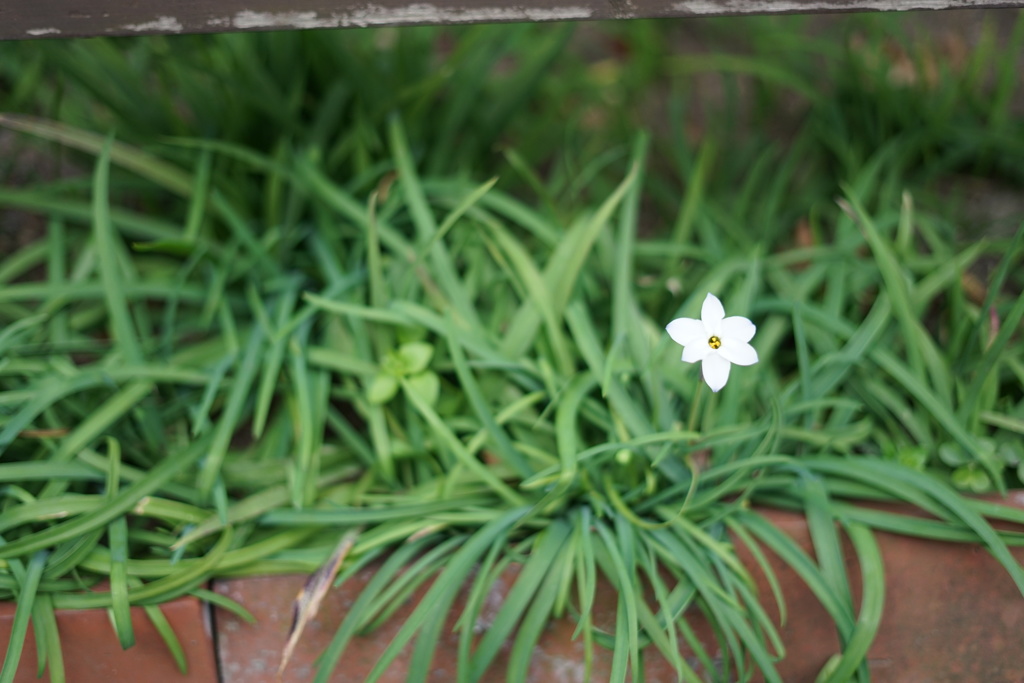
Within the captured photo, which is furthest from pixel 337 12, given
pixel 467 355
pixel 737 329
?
pixel 737 329

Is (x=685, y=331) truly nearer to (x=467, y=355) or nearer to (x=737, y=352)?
(x=737, y=352)

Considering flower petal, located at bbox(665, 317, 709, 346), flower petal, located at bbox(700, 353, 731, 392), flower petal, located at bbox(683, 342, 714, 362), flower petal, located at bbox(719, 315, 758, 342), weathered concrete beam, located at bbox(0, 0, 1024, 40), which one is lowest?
flower petal, located at bbox(700, 353, 731, 392)

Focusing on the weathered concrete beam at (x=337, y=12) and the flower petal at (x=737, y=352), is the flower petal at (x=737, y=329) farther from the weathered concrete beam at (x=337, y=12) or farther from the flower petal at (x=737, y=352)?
the weathered concrete beam at (x=337, y=12)

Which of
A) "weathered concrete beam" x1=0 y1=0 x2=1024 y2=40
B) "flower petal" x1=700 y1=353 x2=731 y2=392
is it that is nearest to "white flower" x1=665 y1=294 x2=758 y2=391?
"flower petal" x1=700 y1=353 x2=731 y2=392

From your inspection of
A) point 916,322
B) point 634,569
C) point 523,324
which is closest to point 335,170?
point 523,324

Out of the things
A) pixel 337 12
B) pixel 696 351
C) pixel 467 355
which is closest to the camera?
pixel 696 351

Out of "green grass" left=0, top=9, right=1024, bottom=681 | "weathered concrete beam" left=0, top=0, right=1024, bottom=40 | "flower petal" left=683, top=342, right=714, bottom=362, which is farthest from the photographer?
"green grass" left=0, top=9, right=1024, bottom=681

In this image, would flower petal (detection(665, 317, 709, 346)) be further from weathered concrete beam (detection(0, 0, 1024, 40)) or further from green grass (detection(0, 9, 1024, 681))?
weathered concrete beam (detection(0, 0, 1024, 40))

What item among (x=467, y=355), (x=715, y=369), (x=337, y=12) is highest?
(x=337, y=12)
